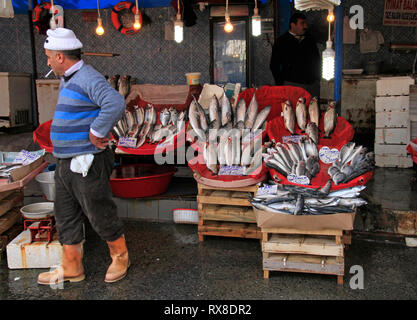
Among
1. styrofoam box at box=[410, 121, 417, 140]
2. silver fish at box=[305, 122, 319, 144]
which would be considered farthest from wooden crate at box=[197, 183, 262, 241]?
styrofoam box at box=[410, 121, 417, 140]

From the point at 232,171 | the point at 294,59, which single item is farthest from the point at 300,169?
the point at 294,59

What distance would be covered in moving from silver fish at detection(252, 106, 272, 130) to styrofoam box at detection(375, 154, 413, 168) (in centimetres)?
305

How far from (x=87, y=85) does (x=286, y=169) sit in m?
2.03

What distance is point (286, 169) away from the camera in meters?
4.22

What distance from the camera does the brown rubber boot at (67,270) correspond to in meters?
3.81

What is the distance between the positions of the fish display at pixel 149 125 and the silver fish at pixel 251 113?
87cm

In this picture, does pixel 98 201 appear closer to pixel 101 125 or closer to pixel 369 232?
pixel 101 125

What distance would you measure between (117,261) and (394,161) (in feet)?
16.9

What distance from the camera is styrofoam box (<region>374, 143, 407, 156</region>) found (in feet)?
23.0

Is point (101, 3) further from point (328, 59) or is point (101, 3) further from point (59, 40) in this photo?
point (59, 40)

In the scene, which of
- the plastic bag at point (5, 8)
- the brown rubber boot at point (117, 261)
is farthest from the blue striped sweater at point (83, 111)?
the plastic bag at point (5, 8)

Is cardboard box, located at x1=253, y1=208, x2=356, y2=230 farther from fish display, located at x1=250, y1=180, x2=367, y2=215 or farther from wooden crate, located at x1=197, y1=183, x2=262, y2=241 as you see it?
wooden crate, located at x1=197, y1=183, x2=262, y2=241

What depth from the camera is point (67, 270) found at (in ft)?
12.6
